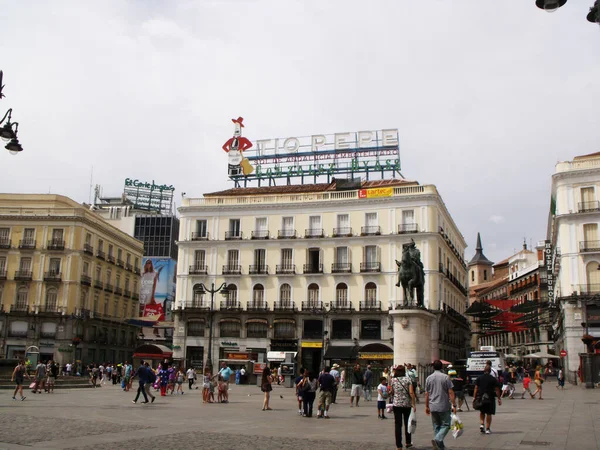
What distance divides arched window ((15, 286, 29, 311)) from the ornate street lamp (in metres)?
60.4

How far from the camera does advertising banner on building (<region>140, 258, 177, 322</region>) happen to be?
82387 mm

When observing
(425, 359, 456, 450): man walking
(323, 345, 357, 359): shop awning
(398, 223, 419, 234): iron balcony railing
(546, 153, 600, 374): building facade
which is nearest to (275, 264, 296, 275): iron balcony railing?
(323, 345, 357, 359): shop awning

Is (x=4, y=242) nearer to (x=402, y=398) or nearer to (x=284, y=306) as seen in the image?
(x=284, y=306)

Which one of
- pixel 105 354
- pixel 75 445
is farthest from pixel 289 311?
pixel 75 445

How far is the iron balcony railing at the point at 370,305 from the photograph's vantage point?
53.6 m

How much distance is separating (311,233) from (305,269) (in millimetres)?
3343

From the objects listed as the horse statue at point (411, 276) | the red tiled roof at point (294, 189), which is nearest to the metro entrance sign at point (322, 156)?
the red tiled roof at point (294, 189)

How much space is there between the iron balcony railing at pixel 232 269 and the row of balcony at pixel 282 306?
254 centimetres

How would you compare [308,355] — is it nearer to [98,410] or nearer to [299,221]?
[299,221]

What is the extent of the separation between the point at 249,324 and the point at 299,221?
33.7 ft

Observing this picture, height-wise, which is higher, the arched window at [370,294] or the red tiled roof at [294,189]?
the red tiled roof at [294,189]

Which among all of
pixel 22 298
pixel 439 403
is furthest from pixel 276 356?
pixel 439 403

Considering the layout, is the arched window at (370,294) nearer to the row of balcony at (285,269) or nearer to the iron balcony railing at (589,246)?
the row of balcony at (285,269)

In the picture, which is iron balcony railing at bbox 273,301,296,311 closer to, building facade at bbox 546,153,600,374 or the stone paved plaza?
building facade at bbox 546,153,600,374
